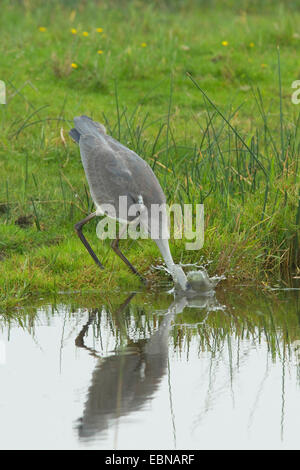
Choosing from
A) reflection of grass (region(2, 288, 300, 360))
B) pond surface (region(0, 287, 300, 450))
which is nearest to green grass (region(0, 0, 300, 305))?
reflection of grass (region(2, 288, 300, 360))

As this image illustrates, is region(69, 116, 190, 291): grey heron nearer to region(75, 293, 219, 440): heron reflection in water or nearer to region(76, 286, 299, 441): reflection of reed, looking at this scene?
region(76, 286, 299, 441): reflection of reed

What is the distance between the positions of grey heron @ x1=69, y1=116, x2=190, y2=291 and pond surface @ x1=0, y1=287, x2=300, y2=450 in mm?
418

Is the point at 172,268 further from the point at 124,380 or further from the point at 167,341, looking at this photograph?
the point at 124,380

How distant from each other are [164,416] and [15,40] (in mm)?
8887

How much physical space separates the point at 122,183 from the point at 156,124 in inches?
132

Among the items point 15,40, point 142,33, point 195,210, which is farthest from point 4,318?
point 142,33

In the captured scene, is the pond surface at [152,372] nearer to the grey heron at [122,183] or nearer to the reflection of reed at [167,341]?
the reflection of reed at [167,341]

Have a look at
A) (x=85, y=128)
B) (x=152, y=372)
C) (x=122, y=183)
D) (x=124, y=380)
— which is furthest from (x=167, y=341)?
(x=85, y=128)

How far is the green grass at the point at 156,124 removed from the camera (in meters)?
7.33

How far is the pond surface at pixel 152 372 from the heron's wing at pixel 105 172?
797 millimetres

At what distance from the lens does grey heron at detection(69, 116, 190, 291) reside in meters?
6.85

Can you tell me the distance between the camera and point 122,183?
690cm

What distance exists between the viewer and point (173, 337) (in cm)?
586
